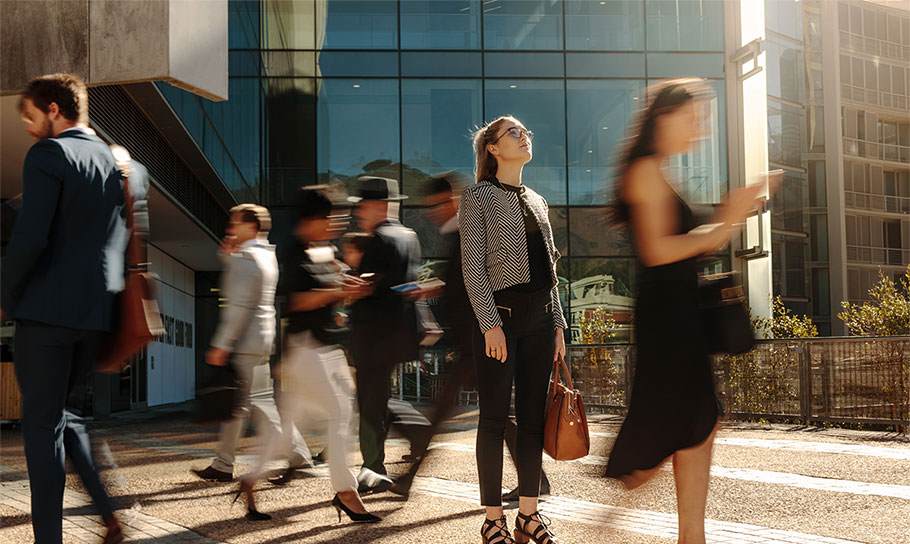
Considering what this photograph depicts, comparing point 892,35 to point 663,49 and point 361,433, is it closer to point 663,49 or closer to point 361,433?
point 663,49

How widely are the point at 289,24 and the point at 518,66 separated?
5.25m

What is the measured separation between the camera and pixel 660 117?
4031 mm

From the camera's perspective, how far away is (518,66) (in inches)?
974

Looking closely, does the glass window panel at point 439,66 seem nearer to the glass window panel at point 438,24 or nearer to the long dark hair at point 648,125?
the glass window panel at point 438,24

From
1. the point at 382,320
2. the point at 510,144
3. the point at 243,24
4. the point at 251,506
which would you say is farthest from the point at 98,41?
the point at 243,24

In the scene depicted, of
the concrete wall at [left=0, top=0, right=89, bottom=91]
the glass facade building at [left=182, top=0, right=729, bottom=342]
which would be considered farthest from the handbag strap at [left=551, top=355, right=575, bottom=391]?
the glass facade building at [left=182, top=0, right=729, bottom=342]

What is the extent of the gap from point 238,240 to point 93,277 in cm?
271

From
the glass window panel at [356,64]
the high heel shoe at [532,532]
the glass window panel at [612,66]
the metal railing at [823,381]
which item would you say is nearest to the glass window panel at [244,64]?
the glass window panel at [356,64]

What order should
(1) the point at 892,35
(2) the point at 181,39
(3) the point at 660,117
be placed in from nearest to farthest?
(3) the point at 660,117, (2) the point at 181,39, (1) the point at 892,35

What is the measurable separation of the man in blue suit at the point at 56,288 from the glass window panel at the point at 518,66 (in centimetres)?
2068

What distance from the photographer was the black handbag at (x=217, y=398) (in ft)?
23.9

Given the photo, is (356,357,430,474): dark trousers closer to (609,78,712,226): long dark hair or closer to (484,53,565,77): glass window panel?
(609,78,712,226): long dark hair

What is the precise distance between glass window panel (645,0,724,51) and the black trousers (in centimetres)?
2087

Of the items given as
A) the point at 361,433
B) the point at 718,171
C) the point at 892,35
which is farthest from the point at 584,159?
the point at 892,35
